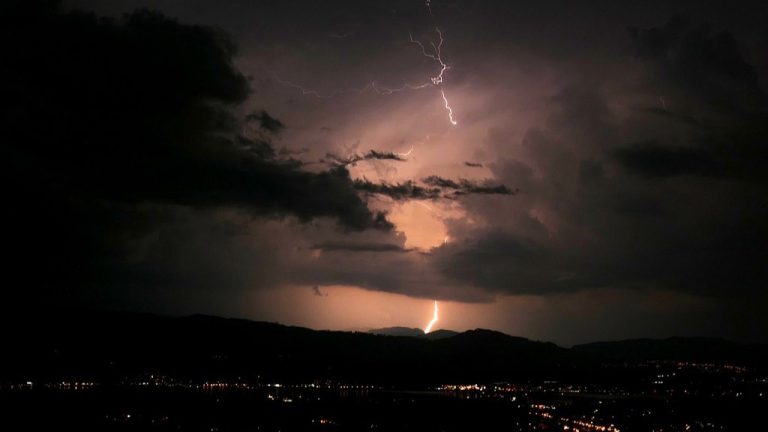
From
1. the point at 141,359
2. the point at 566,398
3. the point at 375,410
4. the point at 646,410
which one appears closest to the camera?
the point at 375,410

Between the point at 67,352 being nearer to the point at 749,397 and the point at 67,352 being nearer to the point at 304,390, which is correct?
the point at 304,390

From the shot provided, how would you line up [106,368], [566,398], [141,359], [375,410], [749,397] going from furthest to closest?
[141,359]
[106,368]
[566,398]
[749,397]
[375,410]

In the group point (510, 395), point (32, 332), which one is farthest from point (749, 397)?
point (32, 332)

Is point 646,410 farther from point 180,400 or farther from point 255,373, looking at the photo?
point 255,373

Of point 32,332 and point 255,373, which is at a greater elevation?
point 32,332

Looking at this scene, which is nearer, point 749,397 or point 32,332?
point 749,397

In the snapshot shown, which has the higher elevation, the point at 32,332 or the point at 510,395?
the point at 32,332

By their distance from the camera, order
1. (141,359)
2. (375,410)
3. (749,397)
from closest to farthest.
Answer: (375,410) → (749,397) → (141,359)

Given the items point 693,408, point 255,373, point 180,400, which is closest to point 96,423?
point 180,400

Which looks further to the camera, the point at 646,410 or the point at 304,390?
the point at 304,390
